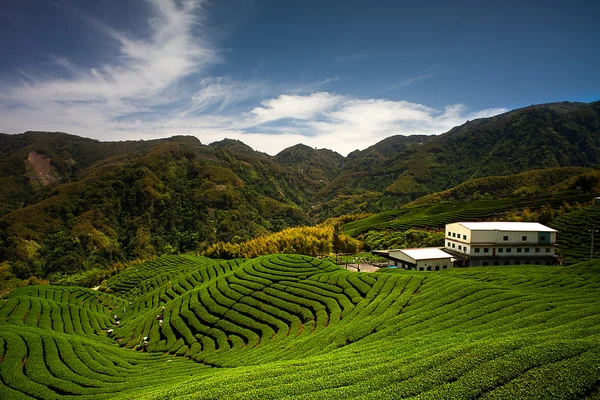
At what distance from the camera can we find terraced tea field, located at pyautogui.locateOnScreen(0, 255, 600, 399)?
9.77 meters

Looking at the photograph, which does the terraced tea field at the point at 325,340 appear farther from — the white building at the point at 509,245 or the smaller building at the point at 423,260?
the white building at the point at 509,245

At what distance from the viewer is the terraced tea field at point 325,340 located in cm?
977

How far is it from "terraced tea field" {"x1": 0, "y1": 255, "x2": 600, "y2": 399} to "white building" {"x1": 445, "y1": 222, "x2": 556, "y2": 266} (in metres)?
12.4

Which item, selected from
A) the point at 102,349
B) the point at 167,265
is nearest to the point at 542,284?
the point at 102,349

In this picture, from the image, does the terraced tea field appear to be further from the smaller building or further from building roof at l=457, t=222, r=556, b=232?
building roof at l=457, t=222, r=556, b=232

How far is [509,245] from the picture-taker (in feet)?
159

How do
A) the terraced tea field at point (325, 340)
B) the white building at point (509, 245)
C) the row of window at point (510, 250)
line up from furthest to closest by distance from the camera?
the row of window at point (510, 250)
the white building at point (509, 245)
the terraced tea field at point (325, 340)

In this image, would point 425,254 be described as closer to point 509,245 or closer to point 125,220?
point 509,245

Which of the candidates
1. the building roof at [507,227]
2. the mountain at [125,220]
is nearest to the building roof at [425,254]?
the building roof at [507,227]

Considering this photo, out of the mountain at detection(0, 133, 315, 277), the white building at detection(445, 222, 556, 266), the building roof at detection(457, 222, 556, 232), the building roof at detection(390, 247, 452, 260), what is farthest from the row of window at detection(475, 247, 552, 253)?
the mountain at detection(0, 133, 315, 277)

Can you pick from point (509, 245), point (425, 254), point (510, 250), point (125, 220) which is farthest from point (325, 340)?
point (125, 220)

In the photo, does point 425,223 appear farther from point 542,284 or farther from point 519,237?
point 542,284

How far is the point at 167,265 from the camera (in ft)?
273

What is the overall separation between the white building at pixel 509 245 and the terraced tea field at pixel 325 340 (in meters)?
12.4
